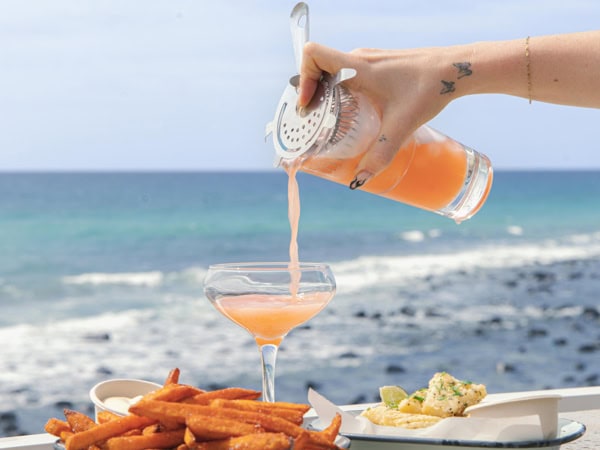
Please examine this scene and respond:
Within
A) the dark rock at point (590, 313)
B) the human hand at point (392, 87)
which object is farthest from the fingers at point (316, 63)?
the dark rock at point (590, 313)

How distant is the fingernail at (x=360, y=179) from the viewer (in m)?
1.69

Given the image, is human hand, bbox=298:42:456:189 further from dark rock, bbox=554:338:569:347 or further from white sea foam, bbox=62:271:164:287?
white sea foam, bbox=62:271:164:287

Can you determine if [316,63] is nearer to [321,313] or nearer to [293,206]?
[293,206]

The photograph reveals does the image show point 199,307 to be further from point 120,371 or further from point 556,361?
point 556,361

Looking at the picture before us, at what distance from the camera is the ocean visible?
12421 mm

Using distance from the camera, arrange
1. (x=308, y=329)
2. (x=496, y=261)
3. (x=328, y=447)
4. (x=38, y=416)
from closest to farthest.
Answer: (x=328, y=447), (x=38, y=416), (x=308, y=329), (x=496, y=261)

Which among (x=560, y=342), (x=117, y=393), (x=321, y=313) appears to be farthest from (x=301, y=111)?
(x=321, y=313)

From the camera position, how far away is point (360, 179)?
169 centimetres

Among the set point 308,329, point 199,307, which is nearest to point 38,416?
point 308,329

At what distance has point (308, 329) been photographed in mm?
14641

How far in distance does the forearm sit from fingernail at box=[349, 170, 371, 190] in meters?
0.22

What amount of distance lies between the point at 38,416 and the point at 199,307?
22.3ft

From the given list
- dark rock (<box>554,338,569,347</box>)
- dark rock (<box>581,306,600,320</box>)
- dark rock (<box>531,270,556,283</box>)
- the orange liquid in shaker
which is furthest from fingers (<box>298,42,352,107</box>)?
dark rock (<box>531,270,556,283</box>)

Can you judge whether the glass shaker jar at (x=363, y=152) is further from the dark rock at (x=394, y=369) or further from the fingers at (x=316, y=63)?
the dark rock at (x=394, y=369)
